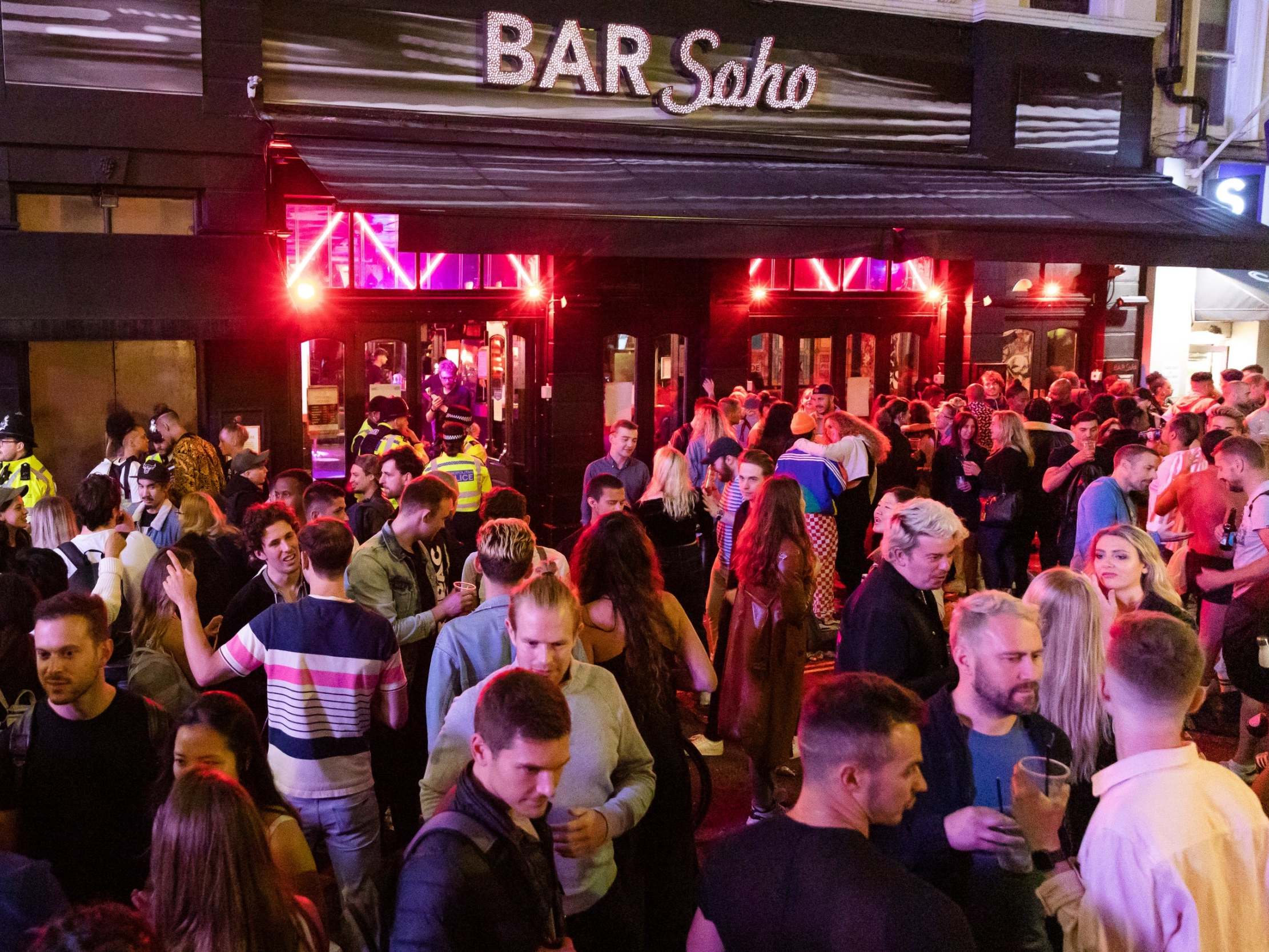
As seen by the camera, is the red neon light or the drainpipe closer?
the red neon light

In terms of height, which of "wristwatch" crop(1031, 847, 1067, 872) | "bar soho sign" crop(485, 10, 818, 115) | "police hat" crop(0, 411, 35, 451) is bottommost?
"wristwatch" crop(1031, 847, 1067, 872)

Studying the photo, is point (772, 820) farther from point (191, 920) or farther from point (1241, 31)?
point (1241, 31)

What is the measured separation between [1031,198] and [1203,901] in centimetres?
1189

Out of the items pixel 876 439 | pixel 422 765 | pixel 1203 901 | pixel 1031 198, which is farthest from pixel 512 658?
pixel 1031 198

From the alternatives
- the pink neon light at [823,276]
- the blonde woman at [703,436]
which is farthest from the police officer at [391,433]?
the pink neon light at [823,276]

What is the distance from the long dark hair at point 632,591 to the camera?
4.55 meters

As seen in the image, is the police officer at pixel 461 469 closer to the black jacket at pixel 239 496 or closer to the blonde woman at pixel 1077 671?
the black jacket at pixel 239 496

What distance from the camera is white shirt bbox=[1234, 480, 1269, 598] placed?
6695 millimetres

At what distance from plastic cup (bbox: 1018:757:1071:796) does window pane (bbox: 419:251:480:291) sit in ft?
35.4

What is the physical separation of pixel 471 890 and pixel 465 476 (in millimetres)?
5866

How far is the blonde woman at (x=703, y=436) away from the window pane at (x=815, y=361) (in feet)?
19.2

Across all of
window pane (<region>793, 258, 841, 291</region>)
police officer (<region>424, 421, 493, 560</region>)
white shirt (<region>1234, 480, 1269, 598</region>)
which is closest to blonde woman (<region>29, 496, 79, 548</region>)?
police officer (<region>424, 421, 493, 560</region>)

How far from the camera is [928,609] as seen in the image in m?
4.75

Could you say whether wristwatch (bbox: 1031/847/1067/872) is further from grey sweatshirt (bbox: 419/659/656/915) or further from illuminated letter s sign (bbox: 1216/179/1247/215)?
illuminated letter s sign (bbox: 1216/179/1247/215)
